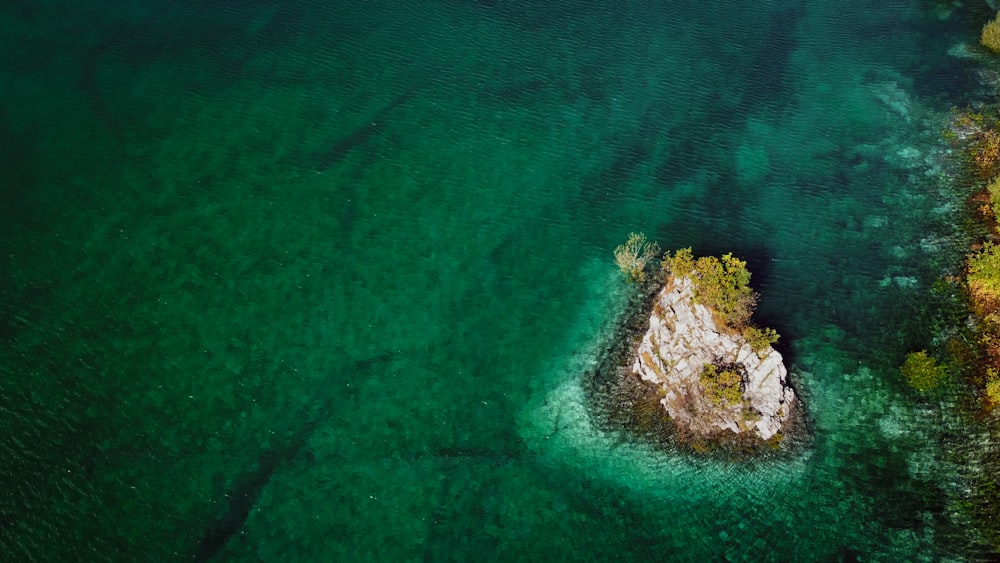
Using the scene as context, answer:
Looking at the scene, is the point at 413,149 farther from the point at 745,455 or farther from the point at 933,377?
the point at 933,377

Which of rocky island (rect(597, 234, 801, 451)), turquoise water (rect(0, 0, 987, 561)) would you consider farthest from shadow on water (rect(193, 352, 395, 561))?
rocky island (rect(597, 234, 801, 451))

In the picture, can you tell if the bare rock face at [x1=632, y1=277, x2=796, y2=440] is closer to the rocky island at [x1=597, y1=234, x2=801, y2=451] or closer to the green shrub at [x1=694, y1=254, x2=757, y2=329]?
the rocky island at [x1=597, y1=234, x2=801, y2=451]

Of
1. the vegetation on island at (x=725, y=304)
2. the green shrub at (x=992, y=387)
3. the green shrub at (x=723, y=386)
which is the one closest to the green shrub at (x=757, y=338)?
the vegetation on island at (x=725, y=304)

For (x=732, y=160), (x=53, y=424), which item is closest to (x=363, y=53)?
(x=732, y=160)

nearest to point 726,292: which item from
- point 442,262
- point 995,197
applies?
point 442,262

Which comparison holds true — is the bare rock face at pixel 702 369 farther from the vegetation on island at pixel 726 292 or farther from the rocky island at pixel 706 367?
the vegetation on island at pixel 726 292

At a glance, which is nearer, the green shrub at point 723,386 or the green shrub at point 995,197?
the green shrub at point 723,386

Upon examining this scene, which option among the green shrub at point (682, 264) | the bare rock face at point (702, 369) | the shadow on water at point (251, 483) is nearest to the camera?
the shadow on water at point (251, 483)

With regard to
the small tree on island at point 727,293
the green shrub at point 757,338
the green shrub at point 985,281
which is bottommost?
the green shrub at point 985,281

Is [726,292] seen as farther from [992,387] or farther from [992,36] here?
[992,36]
